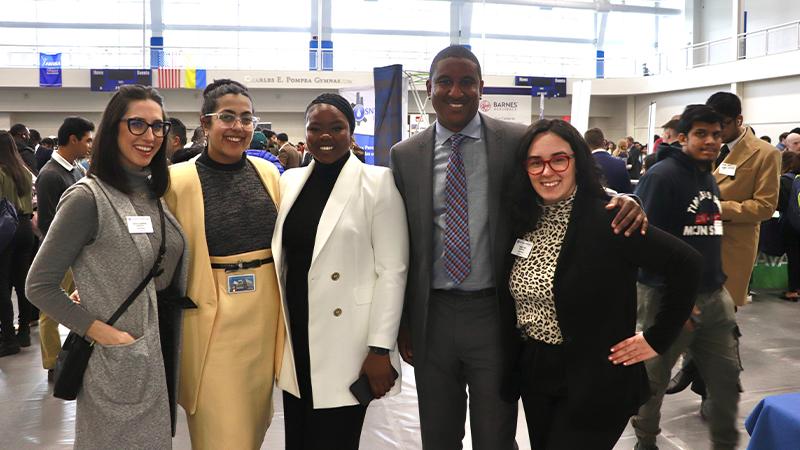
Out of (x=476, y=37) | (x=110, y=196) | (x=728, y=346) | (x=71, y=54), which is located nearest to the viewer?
(x=110, y=196)

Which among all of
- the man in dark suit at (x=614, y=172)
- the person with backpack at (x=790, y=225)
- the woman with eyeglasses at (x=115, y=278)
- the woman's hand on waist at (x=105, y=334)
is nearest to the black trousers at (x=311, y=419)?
the woman with eyeglasses at (x=115, y=278)

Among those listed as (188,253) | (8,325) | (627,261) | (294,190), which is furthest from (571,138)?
(8,325)

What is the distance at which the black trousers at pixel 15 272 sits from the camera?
4.68m

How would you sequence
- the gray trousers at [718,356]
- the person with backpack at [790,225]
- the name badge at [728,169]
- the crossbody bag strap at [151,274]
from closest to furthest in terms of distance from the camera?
1. the crossbody bag strap at [151,274]
2. the gray trousers at [718,356]
3. the name badge at [728,169]
4. the person with backpack at [790,225]

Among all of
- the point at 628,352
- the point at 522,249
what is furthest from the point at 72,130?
the point at 628,352

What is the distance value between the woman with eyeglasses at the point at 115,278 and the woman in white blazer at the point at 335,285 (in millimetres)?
426

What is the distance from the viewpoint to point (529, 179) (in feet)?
6.61

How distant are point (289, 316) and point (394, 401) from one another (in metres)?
2.02

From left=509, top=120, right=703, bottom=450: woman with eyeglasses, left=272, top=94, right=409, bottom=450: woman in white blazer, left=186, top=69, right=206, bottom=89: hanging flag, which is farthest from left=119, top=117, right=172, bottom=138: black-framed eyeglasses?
left=186, top=69, right=206, bottom=89: hanging flag

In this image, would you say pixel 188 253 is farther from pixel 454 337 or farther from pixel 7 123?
pixel 7 123

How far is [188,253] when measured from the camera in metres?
1.98

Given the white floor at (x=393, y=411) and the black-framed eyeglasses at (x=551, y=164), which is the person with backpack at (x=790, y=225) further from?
the black-framed eyeglasses at (x=551, y=164)

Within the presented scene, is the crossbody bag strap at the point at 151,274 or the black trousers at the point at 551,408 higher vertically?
the crossbody bag strap at the point at 151,274

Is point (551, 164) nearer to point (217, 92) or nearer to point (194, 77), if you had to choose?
point (217, 92)
